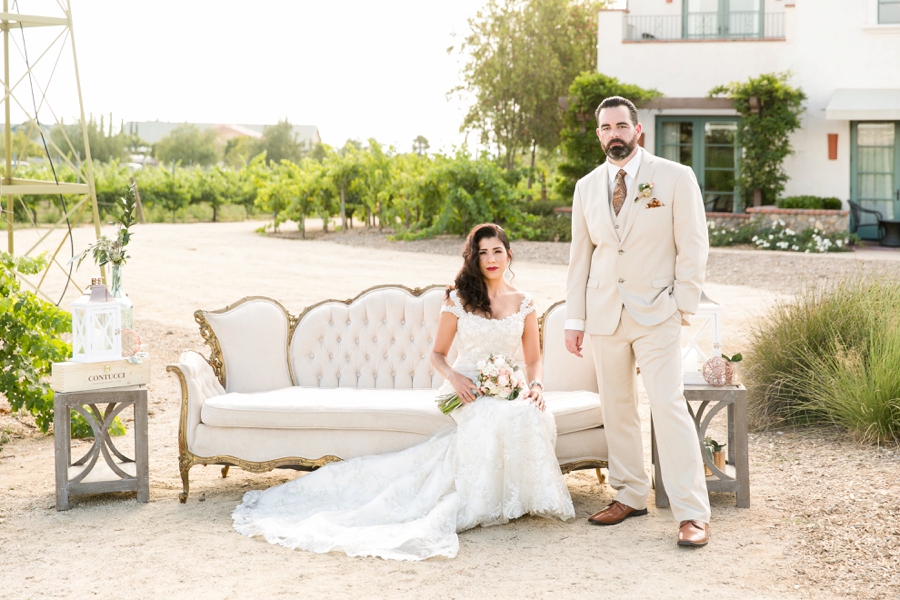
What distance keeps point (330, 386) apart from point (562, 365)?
136cm

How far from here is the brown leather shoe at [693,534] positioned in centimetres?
405

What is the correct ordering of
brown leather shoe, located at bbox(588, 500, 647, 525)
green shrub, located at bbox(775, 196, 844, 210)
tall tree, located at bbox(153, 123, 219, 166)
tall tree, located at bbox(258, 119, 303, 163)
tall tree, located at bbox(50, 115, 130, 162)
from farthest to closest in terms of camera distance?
tall tree, located at bbox(153, 123, 219, 166), tall tree, located at bbox(258, 119, 303, 163), tall tree, located at bbox(50, 115, 130, 162), green shrub, located at bbox(775, 196, 844, 210), brown leather shoe, located at bbox(588, 500, 647, 525)

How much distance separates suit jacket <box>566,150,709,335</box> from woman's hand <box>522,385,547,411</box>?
0.41 meters

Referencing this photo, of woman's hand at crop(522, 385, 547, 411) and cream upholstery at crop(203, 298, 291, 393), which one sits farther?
cream upholstery at crop(203, 298, 291, 393)

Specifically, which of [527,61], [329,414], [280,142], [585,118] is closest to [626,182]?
[329,414]

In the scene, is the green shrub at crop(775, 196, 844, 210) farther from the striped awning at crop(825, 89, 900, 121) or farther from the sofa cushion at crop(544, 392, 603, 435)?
the sofa cushion at crop(544, 392, 603, 435)

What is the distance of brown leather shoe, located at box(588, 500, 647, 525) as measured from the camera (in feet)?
14.5

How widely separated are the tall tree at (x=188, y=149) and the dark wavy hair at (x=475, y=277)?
51149 mm

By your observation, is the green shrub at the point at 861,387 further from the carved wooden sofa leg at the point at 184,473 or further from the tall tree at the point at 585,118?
the tall tree at the point at 585,118

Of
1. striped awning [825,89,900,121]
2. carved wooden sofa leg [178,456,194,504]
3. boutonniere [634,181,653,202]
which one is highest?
striped awning [825,89,900,121]

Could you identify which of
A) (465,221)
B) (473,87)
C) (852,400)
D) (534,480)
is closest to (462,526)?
(534,480)

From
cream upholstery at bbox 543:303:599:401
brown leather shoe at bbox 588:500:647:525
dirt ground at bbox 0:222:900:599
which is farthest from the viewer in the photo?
cream upholstery at bbox 543:303:599:401

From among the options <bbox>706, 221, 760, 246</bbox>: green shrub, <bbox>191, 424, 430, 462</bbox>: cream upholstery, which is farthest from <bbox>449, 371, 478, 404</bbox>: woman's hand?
<bbox>706, 221, 760, 246</bbox>: green shrub

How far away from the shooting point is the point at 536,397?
14.7 ft
